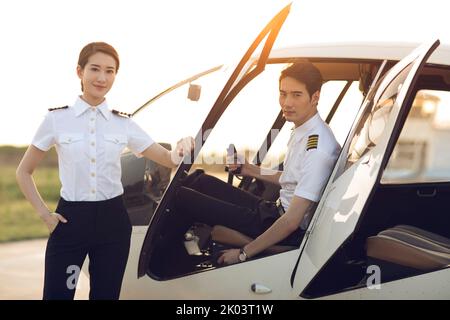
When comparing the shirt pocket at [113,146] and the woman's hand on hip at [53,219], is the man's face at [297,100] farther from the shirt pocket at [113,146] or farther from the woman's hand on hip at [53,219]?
the woman's hand on hip at [53,219]

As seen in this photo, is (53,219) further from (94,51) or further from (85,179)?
(94,51)

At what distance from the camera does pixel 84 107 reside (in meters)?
3.05

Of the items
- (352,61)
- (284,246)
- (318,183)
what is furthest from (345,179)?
(352,61)

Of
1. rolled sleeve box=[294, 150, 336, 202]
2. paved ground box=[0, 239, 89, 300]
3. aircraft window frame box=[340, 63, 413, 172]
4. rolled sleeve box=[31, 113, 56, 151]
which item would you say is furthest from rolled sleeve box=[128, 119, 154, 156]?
paved ground box=[0, 239, 89, 300]

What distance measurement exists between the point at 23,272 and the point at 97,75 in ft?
11.4

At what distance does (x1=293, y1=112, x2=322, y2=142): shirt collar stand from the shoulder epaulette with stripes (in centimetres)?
6

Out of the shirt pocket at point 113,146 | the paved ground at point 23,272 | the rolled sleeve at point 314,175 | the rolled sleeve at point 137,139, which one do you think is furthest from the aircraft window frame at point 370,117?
the paved ground at point 23,272

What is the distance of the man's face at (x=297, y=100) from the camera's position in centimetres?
367

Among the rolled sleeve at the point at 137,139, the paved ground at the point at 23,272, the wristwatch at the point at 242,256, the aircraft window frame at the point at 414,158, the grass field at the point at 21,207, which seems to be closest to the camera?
the rolled sleeve at the point at 137,139

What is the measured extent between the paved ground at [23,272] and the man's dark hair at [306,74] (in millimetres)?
1725

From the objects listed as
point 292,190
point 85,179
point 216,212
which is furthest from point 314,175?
point 85,179

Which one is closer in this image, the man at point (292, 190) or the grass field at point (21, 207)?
the man at point (292, 190)

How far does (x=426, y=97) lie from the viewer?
4.05 meters
